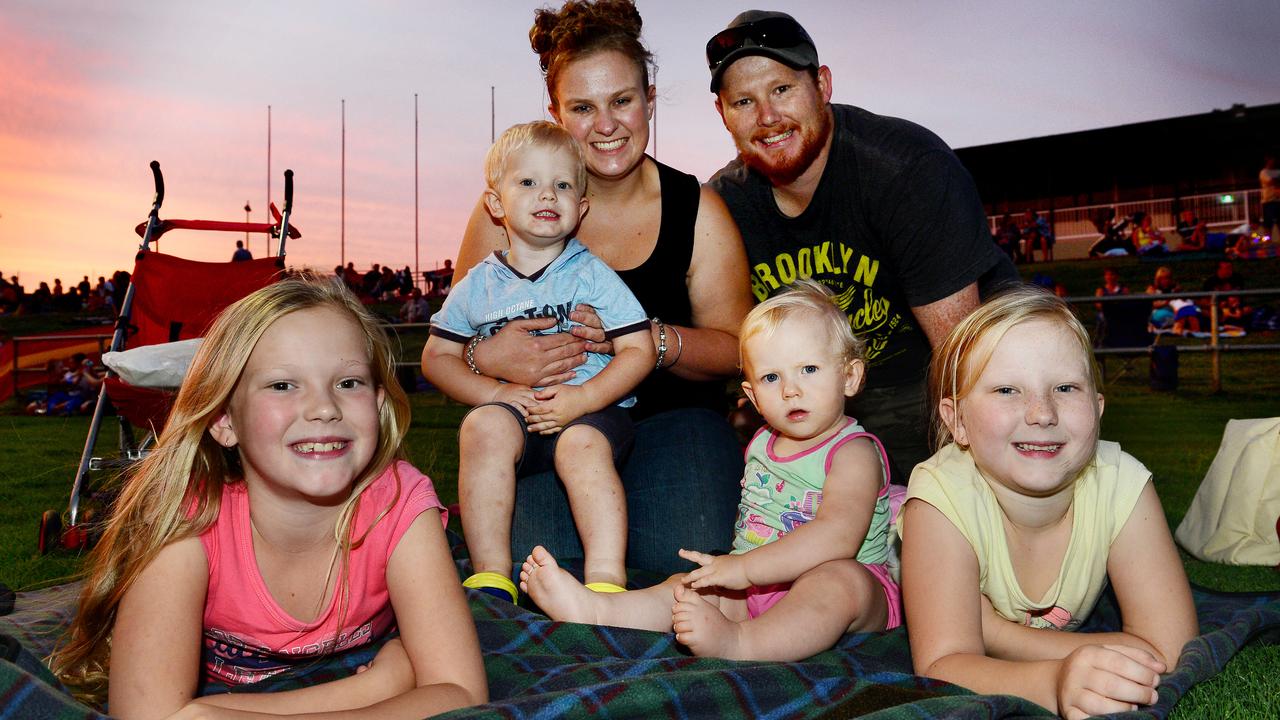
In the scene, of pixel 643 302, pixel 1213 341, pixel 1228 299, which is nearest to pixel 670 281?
pixel 643 302

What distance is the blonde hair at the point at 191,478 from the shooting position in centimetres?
186

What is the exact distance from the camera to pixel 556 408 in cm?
269

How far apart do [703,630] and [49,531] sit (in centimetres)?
351

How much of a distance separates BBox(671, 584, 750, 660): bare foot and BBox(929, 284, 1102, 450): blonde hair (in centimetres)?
74

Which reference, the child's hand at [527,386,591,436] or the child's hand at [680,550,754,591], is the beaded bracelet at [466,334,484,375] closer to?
the child's hand at [527,386,591,436]

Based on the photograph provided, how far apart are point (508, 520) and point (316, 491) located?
2.40ft

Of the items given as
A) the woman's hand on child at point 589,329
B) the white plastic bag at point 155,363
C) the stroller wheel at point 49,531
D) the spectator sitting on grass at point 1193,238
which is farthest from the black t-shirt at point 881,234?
the spectator sitting on grass at point 1193,238

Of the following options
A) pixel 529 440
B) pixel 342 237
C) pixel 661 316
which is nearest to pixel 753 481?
pixel 529 440

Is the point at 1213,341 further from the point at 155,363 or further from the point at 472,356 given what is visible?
the point at 155,363

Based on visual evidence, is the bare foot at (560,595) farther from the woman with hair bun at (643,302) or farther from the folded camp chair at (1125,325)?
the folded camp chair at (1125,325)

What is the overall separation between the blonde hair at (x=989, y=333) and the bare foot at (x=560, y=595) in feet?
3.11

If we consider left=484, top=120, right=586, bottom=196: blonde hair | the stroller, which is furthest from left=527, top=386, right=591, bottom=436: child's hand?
the stroller

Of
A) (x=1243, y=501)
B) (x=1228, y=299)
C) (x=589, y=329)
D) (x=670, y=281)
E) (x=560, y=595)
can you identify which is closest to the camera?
(x=560, y=595)

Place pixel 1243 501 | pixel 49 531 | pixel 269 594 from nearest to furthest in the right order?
pixel 269 594, pixel 1243 501, pixel 49 531
